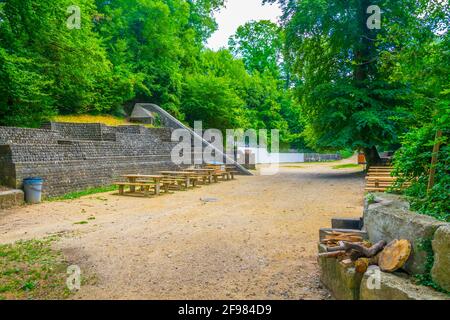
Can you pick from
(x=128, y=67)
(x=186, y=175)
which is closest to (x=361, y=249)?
(x=186, y=175)

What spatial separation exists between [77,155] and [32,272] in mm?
7250

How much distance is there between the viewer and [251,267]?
12.4 ft

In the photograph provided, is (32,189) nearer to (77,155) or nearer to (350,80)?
(77,155)

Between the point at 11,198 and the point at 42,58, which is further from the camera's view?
the point at 42,58

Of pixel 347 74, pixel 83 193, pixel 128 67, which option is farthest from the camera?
pixel 128 67

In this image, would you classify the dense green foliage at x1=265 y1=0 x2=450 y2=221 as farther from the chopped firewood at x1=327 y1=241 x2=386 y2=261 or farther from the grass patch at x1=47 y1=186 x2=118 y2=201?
the grass patch at x1=47 y1=186 x2=118 y2=201

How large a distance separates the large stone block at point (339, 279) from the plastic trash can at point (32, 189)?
757 cm

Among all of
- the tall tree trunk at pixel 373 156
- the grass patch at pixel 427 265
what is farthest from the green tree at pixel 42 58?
the tall tree trunk at pixel 373 156

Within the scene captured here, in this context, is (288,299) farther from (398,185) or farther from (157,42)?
(157,42)

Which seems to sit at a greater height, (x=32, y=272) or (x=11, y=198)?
(x=11, y=198)

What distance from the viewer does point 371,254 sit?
295 cm

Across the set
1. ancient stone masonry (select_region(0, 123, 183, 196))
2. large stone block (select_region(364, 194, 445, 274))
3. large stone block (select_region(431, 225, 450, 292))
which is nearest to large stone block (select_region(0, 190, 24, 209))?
ancient stone masonry (select_region(0, 123, 183, 196))
